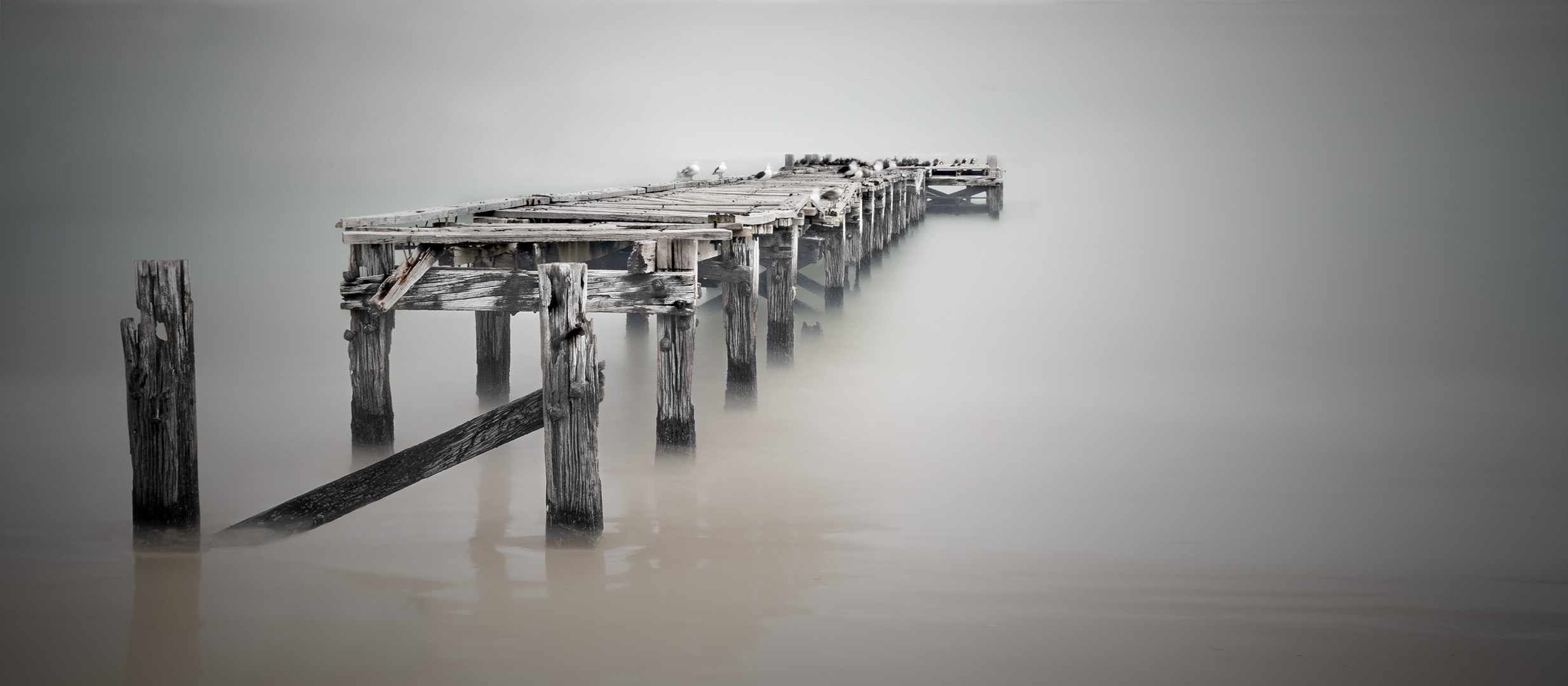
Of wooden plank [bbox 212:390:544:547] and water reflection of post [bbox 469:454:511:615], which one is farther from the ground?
wooden plank [bbox 212:390:544:547]

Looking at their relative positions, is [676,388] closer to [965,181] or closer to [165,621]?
[165,621]

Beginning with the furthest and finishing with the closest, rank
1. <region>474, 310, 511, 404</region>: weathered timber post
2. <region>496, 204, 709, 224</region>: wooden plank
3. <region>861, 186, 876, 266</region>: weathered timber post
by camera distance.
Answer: <region>861, 186, 876, 266</region>: weathered timber post, <region>474, 310, 511, 404</region>: weathered timber post, <region>496, 204, 709, 224</region>: wooden plank

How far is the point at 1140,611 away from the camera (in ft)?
15.3

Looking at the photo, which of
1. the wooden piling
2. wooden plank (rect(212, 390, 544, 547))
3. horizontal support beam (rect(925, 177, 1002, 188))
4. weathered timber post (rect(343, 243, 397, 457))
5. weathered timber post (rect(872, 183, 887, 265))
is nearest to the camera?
wooden plank (rect(212, 390, 544, 547))

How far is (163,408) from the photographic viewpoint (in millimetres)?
4840

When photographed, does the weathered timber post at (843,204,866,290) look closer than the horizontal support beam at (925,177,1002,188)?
Yes

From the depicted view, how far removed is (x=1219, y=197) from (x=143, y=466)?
4168 cm

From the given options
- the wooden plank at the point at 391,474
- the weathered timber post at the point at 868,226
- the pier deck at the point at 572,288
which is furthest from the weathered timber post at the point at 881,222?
the wooden plank at the point at 391,474

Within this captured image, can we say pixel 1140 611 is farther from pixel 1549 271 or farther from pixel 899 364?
pixel 1549 271

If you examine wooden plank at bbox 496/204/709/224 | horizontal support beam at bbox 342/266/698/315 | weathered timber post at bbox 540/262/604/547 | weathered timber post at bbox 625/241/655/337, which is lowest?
weathered timber post at bbox 540/262/604/547

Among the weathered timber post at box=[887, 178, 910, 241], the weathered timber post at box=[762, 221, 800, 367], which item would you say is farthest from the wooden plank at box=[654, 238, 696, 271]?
the weathered timber post at box=[887, 178, 910, 241]

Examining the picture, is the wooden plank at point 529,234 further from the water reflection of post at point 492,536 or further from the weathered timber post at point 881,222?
the weathered timber post at point 881,222

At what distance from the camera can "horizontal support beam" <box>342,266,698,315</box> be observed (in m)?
5.36

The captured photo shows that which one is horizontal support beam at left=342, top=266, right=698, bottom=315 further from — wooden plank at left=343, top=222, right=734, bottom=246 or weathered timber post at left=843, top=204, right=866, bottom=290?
weathered timber post at left=843, top=204, right=866, bottom=290
